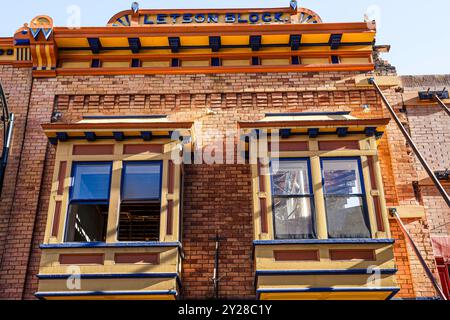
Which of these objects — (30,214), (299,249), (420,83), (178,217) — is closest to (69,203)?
(30,214)

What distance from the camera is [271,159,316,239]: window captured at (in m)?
9.80

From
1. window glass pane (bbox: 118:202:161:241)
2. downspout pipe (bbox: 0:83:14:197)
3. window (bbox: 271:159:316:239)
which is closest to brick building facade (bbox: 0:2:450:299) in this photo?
downspout pipe (bbox: 0:83:14:197)

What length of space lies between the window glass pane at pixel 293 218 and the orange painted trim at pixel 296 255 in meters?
0.31

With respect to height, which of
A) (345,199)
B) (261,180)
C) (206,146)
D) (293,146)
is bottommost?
(345,199)

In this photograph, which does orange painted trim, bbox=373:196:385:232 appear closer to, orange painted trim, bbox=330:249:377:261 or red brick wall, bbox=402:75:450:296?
orange painted trim, bbox=330:249:377:261

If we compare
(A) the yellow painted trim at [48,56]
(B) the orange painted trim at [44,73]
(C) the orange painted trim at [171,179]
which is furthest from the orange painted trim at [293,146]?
(A) the yellow painted trim at [48,56]

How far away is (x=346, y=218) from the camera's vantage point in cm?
990

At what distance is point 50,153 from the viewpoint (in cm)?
1138

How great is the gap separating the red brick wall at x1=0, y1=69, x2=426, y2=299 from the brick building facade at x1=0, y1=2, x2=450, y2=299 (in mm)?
25

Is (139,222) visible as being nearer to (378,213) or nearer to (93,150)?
(93,150)

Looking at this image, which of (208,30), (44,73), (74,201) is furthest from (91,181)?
(208,30)

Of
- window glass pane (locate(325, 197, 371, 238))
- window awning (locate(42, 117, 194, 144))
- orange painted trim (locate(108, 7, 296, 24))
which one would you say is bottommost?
window glass pane (locate(325, 197, 371, 238))

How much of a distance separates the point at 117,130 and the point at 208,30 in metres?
3.47

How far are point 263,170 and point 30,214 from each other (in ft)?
15.4
